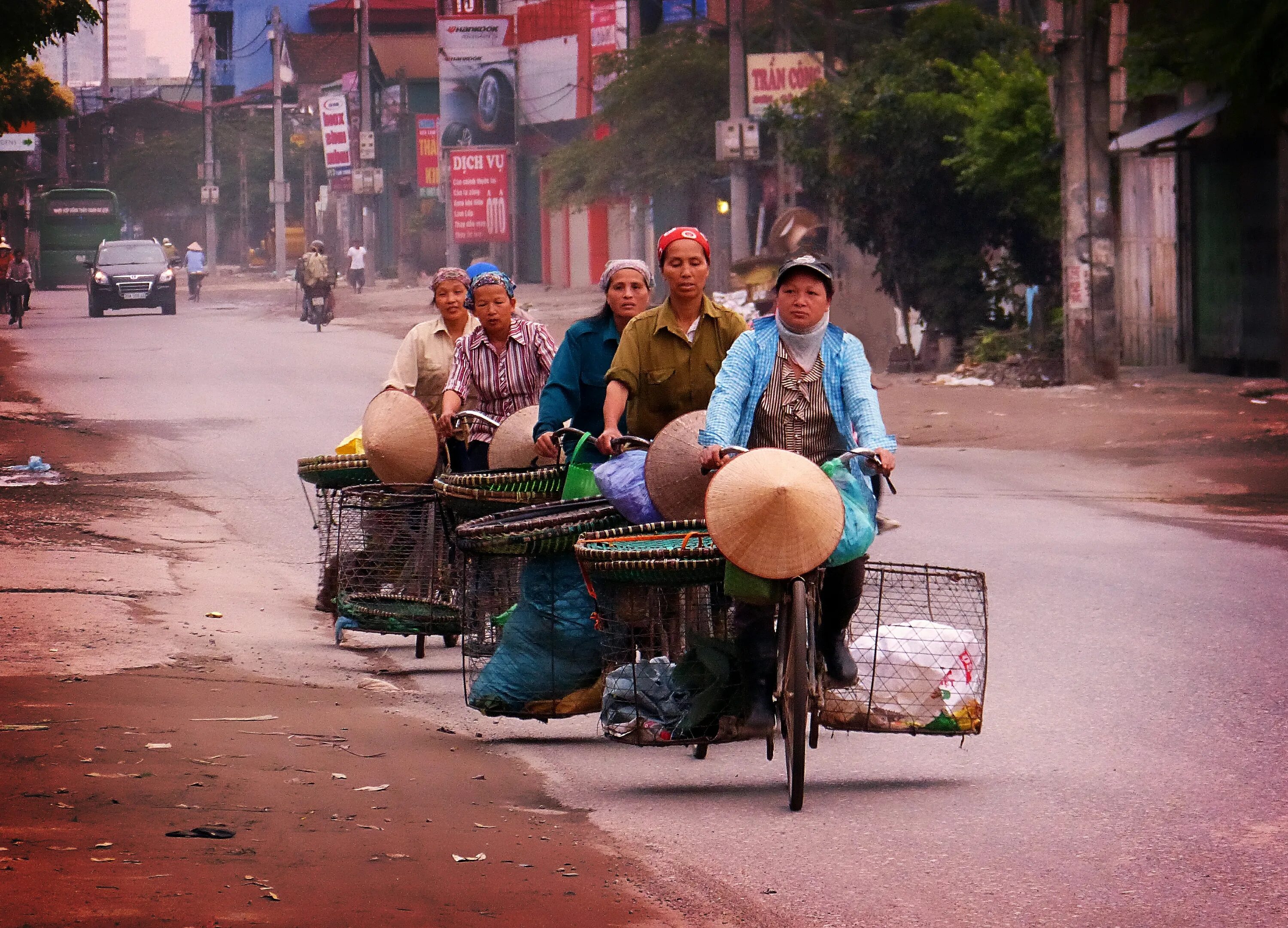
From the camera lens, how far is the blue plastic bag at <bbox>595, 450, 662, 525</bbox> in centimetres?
614

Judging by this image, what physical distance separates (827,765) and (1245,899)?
1909mm

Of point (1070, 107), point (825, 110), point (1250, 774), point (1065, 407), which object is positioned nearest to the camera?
point (1250, 774)

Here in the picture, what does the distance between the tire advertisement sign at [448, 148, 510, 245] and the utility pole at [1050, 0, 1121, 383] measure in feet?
124

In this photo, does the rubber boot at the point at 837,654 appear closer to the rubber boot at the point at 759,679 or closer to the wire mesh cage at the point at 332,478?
the rubber boot at the point at 759,679

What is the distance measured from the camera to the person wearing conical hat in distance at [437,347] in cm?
905

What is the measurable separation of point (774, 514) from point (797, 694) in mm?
563

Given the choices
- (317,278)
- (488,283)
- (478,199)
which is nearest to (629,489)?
(488,283)

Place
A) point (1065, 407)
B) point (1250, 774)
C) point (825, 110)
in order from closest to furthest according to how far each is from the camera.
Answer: point (1250, 774) < point (1065, 407) < point (825, 110)

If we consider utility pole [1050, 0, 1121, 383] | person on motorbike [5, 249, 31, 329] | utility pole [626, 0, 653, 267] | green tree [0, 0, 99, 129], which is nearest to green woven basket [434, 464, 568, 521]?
green tree [0, 0, 99, 129]

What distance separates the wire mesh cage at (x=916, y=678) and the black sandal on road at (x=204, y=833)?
1.88 m

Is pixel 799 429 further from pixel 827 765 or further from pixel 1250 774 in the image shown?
pixel 1250 774

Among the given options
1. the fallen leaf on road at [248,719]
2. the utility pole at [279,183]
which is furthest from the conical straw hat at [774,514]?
the utility pole at [279,183]

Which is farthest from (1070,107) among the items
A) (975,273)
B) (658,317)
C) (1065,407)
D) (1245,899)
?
(1245,899)

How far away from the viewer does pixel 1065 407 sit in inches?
800
